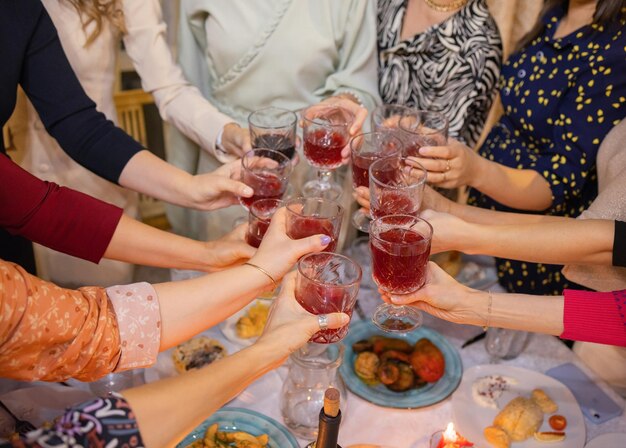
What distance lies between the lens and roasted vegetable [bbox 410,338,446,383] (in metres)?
1.83

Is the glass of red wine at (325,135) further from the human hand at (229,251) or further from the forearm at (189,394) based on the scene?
the forearm at (189,394)

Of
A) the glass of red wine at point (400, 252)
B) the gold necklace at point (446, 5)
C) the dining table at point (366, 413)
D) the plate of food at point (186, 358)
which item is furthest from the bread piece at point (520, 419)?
the gold necklace at point (446, 5)

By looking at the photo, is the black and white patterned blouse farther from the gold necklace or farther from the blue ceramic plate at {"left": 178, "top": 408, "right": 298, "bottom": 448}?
the blue ceramic plate at {"left": 178, "top": 408, "right": 298, "bottom": 448}

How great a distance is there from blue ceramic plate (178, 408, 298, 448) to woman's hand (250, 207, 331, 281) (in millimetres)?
364

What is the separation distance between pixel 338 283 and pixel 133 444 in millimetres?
595

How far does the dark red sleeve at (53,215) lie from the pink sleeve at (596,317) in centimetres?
127

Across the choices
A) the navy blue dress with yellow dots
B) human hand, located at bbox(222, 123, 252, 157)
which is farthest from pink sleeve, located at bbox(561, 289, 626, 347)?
human hand, located at bbox(222, 123, 252, 157)

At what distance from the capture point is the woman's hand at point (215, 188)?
1.99 metres

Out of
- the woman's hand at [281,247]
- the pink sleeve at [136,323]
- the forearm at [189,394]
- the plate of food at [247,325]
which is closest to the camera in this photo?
the forearm at [189,394]

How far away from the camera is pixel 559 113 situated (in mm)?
2338

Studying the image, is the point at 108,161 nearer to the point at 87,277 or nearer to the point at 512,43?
the point at 87,277

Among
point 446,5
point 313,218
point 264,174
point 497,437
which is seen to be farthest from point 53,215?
point 446,5

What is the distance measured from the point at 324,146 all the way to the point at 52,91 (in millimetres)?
894

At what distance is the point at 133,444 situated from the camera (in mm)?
1132
